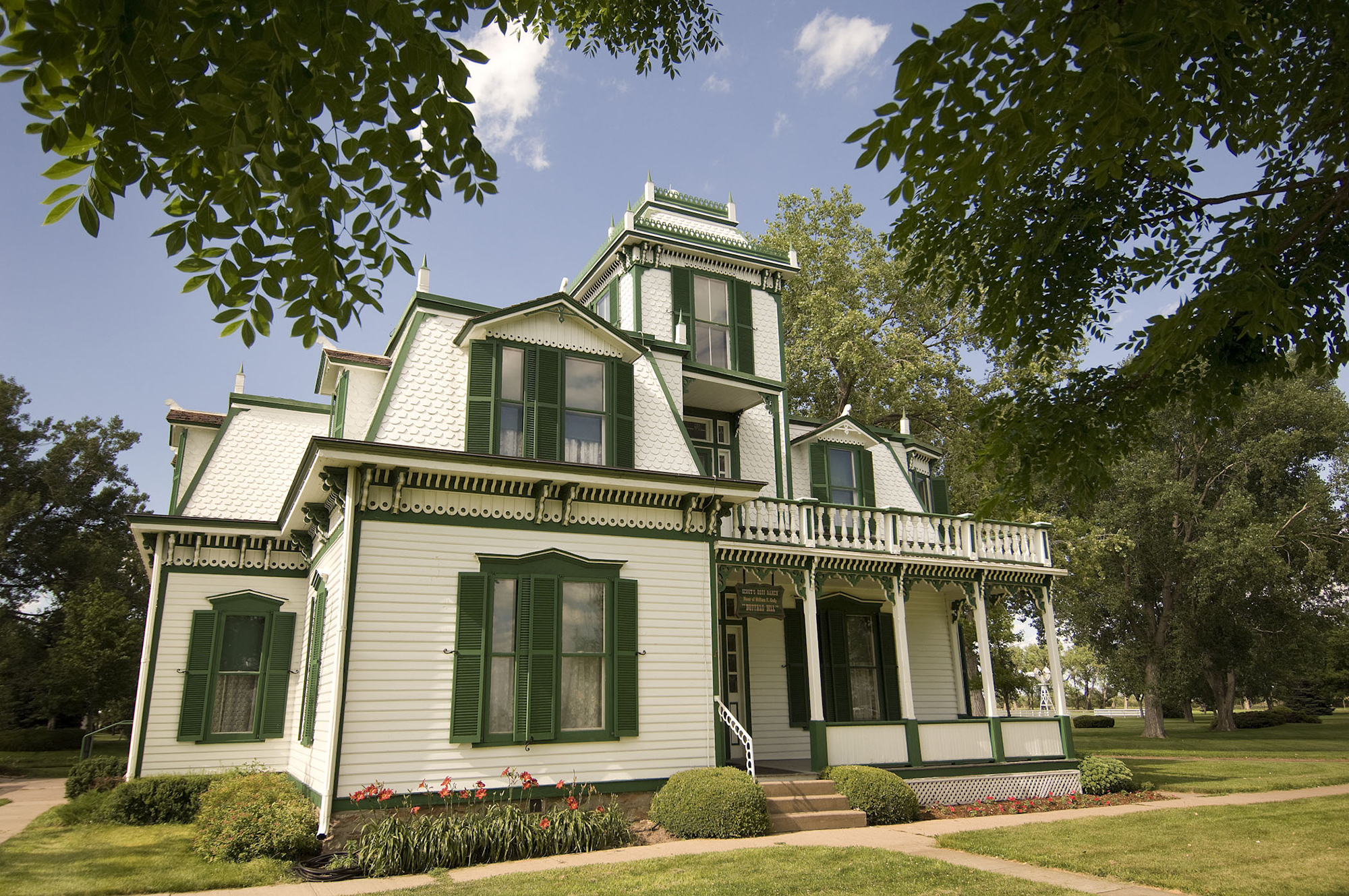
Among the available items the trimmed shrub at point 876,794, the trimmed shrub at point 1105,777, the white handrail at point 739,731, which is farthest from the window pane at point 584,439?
the trimmed shrub at point 1105,777

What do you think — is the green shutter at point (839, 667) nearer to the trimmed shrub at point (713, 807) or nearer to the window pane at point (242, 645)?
the trimmed shrub at point (713, 807)

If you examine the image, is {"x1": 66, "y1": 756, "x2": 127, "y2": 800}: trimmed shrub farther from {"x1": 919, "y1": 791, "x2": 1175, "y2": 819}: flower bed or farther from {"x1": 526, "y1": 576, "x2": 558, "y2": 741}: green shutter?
{"x1": 919, "y1": 791, "x2": 1175, "y2": 819}: flower bed

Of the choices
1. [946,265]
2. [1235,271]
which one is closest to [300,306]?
[946,265]

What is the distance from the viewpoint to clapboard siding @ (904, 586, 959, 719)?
1983 cm

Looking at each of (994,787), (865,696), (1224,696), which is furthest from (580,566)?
(1224,696)

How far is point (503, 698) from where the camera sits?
12.4m

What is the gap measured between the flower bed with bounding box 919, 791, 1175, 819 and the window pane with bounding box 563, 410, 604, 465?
8.44 meters

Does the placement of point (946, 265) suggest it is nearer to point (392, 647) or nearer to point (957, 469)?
point (392, 647)

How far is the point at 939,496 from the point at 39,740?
37.3 metres

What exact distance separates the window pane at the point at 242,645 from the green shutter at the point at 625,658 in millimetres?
7319

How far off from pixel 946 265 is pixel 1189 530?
1404 inches

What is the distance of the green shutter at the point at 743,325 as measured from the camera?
1914 cm

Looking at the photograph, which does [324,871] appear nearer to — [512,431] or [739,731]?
[739,731]

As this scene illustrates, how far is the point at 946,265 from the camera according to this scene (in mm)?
8914
